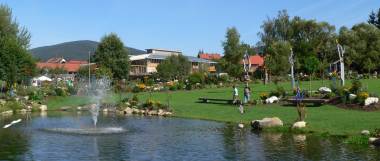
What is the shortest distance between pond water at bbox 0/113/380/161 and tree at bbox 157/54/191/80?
249 feet

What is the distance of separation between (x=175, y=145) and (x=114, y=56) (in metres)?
77.6

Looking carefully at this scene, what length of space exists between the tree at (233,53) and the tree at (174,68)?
1833cm

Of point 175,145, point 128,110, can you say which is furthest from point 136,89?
point 175,145

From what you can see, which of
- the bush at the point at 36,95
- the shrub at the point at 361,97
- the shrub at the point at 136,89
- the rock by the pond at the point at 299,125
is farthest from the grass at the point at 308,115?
the shrub at the point at 136,89

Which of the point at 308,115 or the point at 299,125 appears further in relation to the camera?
the point at 308,115

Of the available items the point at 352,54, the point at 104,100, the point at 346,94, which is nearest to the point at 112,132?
the point at 346,94

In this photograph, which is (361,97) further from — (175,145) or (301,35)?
(301,35)

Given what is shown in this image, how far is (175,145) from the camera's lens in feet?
70.2

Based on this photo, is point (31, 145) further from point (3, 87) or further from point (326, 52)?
point (326, 52)

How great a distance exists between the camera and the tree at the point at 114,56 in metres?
96.8

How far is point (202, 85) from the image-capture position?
69.7m

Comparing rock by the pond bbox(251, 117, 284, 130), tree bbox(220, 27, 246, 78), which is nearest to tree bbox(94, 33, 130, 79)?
tree bbox(220, 27, 246, 78)

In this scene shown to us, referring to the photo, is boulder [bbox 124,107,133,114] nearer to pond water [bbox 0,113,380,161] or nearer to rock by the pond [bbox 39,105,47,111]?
rock by the pond [bbox 39,105,47,111]

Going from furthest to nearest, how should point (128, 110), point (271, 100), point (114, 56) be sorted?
point (114, 56) → point (128, 110) → point (271, 100)
